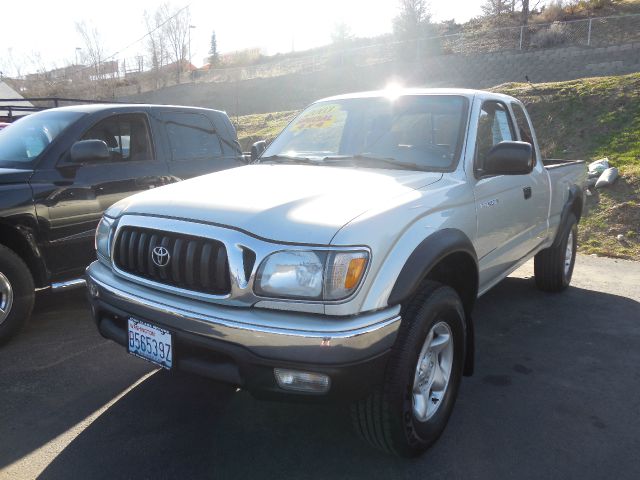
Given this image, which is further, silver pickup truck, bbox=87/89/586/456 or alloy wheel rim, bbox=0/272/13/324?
alloy wheel rim, bbox=0/272/13/324

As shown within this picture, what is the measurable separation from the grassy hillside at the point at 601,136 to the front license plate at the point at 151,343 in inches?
249

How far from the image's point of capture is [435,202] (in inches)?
108

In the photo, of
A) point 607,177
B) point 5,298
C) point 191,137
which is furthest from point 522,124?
point 607,177

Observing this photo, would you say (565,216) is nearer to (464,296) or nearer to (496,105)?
(496,105)

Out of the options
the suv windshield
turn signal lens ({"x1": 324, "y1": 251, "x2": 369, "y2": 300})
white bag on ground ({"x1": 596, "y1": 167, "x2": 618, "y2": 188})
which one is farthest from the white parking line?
white bag on ground ({"x1": 596, "y1": 167, "x2": 618, "y2": 188})

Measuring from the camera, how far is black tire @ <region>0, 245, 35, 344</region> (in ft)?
12.4

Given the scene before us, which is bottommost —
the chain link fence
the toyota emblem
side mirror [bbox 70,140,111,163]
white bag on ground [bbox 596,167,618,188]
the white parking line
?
the white parking line

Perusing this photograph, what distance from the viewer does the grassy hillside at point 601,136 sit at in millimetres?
7406

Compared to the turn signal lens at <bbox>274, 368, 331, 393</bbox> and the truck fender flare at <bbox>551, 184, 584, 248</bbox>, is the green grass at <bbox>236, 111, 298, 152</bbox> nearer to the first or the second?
the truck fender flare at <bbox>551, 184, 584, 248</bbox>

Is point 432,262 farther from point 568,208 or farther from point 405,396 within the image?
point 568,208

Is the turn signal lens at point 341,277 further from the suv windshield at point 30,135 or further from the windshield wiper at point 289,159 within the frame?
the suv windshield at point 30,135

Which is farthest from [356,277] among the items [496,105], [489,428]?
[496,105]

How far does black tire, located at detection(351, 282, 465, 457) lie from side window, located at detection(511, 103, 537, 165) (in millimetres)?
2354

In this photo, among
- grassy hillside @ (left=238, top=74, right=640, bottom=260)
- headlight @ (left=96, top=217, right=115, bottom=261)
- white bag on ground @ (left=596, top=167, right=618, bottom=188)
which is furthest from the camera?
white bag on ground @ (left=596, top=167, right=618, bottom=188)
